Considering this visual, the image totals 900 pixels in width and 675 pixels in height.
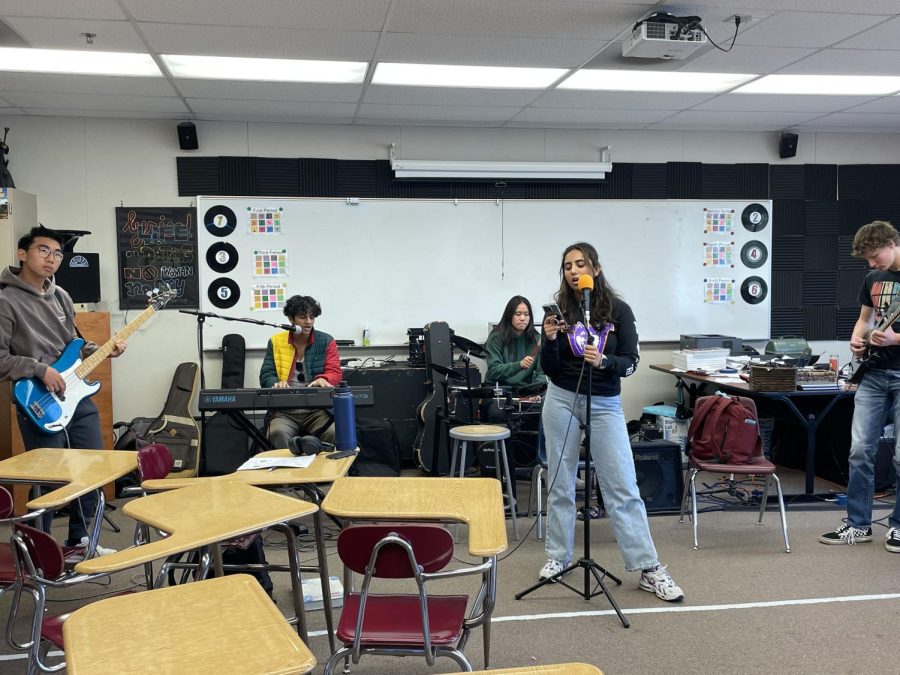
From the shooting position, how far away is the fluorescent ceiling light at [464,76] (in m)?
4.64

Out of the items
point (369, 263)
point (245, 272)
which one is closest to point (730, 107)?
point (369, 263)

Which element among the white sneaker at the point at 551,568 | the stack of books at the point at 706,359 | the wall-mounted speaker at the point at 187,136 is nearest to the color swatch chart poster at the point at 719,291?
the stack of books at the point at 706,359

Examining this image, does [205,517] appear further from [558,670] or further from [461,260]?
[461,260]

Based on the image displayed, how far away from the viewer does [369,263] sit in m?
6.09

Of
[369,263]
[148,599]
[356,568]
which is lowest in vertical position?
[356,568]

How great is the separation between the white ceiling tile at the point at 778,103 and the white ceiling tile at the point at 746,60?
63 cm

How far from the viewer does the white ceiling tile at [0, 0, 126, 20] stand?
350 cm

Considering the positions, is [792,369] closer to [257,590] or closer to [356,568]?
[356,568]

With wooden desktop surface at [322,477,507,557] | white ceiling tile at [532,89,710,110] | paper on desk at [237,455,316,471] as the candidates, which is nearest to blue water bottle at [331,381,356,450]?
paper on desk at [237,455,316,471]

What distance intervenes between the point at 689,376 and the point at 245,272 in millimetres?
3498

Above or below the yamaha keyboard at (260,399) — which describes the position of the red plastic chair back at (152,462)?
below

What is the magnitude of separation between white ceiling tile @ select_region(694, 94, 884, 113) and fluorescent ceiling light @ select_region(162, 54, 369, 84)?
8.74ft

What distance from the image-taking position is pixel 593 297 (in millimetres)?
3305

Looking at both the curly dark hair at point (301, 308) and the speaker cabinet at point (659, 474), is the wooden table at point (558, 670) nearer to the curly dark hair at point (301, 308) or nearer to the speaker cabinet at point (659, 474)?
the speaker cabinet at point (659, 474)
